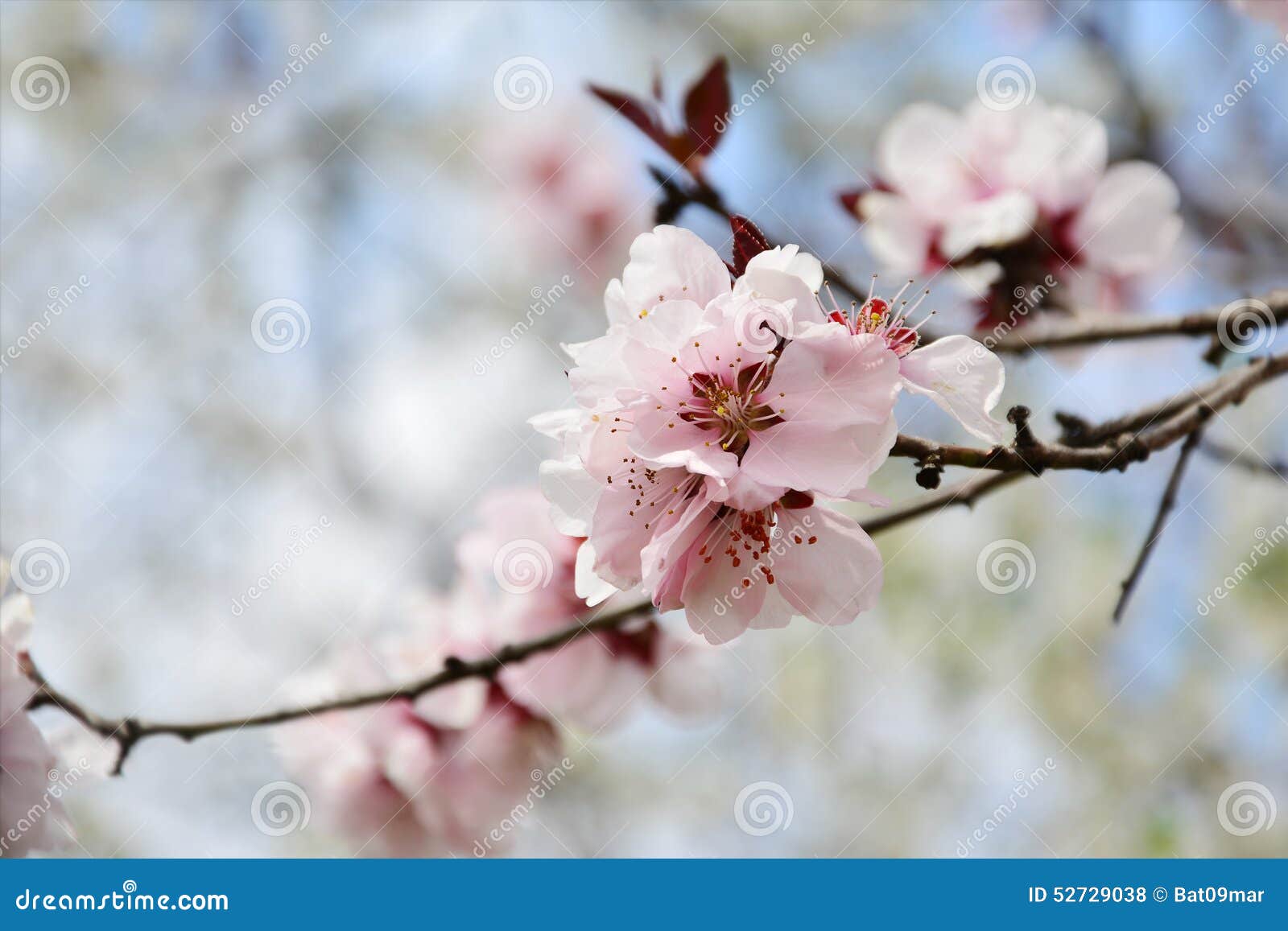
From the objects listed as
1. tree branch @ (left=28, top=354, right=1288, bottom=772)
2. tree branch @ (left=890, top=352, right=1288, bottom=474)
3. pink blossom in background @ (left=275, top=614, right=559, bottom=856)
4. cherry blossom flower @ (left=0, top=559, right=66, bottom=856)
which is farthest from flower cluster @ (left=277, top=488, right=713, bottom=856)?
tree branch @ (left=890, top=352, right=1288, bottom=474)

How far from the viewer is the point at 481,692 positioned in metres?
1.48

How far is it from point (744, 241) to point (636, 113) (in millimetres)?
437

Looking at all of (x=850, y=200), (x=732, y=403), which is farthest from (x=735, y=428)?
(x=850, y=200)

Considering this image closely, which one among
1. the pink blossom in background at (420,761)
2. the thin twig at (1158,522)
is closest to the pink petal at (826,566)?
the thin twig at (1158,522)

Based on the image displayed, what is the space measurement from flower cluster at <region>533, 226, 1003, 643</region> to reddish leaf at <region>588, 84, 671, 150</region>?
1.29 feet

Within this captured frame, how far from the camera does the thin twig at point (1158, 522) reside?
3.18ft

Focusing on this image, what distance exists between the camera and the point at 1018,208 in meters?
1.35

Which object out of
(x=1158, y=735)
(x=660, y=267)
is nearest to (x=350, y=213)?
(x=660, y=267)

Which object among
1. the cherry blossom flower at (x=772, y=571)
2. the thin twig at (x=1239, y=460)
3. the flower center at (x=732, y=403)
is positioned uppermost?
the thin twig at (x=1239, y=460)

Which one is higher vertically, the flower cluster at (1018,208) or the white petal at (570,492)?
the flower cluster at (1018,208)

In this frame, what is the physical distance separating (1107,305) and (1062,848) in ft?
7.93

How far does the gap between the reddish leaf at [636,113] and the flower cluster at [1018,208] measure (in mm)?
325

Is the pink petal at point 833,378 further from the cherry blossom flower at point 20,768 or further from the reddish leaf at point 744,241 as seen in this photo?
the cherry blossom flower at point 20,768

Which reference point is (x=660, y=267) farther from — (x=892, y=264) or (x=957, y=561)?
(x=957, y=561)
